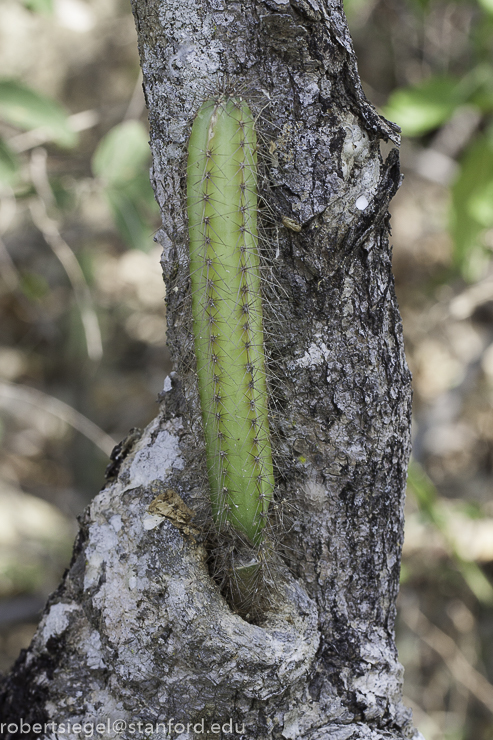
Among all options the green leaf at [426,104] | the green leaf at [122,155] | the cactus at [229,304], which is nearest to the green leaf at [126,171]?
the green leaf at [122,155]

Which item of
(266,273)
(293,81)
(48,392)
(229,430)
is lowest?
(229,430)

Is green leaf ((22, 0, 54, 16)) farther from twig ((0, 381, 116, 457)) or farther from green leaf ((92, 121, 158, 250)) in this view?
twig ((0, 381, 116, 457))

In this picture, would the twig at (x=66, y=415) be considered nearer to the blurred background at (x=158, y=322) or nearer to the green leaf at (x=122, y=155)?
the blurred background at (x=158, y=322)

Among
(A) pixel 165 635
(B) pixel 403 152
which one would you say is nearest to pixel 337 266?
(A) pixel 165 635

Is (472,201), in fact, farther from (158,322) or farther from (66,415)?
(158,322)

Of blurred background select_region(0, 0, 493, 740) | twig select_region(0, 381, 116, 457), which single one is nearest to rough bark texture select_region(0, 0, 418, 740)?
twig select_region(0, 381, 116, 457)

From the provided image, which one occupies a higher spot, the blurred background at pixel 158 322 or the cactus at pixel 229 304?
the blurred background at pixel 158 322

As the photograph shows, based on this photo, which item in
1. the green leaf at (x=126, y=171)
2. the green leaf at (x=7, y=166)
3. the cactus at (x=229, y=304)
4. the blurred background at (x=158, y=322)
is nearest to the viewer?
the cactus at (x=229, y=304)

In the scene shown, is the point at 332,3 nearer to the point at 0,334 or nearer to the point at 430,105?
the point at 430,105
